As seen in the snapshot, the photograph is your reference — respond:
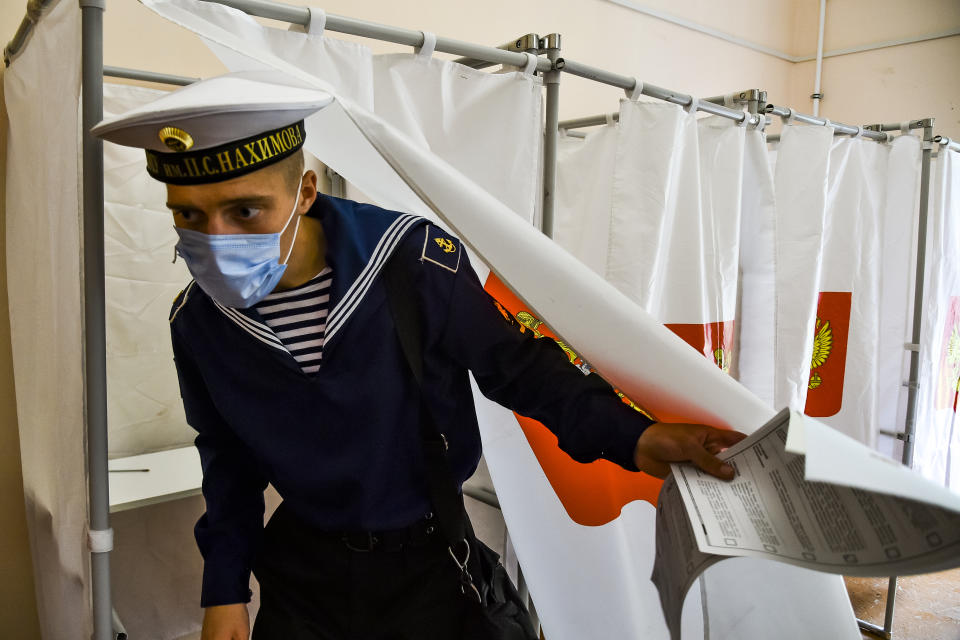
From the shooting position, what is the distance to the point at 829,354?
2.64m

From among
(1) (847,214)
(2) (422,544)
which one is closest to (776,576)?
(2) (422,544)

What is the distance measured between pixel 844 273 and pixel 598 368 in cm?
199

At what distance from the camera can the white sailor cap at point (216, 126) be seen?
2.55 ft

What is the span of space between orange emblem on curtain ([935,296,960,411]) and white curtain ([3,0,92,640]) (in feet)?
9.59

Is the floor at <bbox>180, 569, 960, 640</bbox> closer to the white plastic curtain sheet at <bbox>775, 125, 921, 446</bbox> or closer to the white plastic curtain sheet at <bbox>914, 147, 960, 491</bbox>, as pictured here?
the white plastic curtain sheet at <bbox>914, 147, 960, 491</bbox>

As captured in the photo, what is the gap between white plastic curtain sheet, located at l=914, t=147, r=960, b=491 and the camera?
2637 mm

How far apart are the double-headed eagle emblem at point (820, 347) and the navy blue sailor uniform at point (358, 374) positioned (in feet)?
6.57

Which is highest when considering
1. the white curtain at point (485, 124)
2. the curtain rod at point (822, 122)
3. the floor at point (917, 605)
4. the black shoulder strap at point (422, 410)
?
the curtain rod at point (822, 122)

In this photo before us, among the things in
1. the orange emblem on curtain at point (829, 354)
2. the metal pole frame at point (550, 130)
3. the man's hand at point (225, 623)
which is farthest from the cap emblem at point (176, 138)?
the orange emblem on curtain at point (829, 354)

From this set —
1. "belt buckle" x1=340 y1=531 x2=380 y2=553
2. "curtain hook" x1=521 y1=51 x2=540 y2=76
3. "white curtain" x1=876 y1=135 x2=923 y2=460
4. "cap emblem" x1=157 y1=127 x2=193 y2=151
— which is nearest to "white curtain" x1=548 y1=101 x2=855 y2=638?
"curtain hook" x1=521 y1=51 x2=540 y2=76

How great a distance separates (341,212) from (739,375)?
1.48 meters

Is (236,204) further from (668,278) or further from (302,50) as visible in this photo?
(668,278)

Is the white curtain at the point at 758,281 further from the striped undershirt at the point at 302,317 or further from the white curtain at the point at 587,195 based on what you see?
the striped undershirt at the point at 302,317

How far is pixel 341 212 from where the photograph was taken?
3.42 feet
